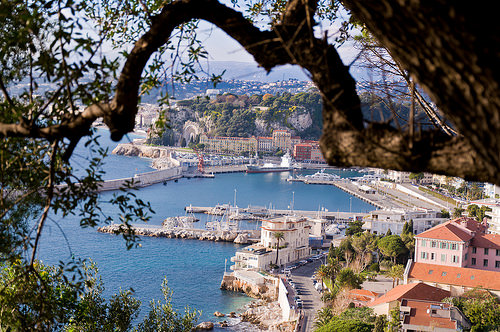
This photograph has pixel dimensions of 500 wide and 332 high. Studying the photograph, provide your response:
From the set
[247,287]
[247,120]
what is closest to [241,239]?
[247,287]

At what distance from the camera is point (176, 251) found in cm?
2075

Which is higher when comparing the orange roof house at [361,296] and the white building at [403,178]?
the white building at [403,178]

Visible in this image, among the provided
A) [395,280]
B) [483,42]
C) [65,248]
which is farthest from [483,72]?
[65,248]

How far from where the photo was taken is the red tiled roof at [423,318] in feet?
30.8

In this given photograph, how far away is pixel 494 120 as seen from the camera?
83 centimetres

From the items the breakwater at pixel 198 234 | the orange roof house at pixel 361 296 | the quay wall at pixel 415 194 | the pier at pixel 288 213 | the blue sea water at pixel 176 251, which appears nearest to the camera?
the orange roof house at pixel 361 296

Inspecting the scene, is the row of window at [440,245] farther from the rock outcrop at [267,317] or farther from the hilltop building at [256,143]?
the hilltop building at [256,143]

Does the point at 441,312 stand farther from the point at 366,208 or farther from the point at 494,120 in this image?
the point at 366,208

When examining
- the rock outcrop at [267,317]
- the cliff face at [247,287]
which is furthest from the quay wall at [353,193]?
the rock outcrop at [267,317]

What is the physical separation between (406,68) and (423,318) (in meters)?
9.55

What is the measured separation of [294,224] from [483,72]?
66.6ft

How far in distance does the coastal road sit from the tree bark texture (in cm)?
1152

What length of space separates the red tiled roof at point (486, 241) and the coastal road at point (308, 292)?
16.2 feet

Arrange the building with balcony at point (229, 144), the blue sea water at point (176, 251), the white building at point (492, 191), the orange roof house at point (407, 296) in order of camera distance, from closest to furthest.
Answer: the orange roof house at point (407, 296) → the blue sea water at point (176, 251) → the white building at point (492, 191) → the building with balcony at point (229, 144)
